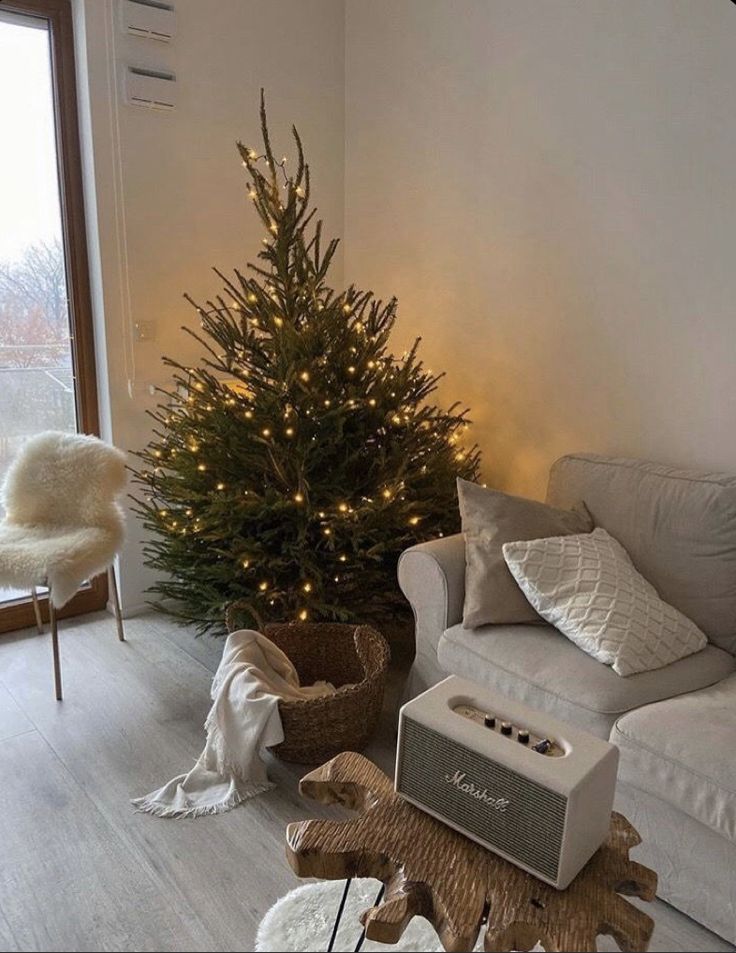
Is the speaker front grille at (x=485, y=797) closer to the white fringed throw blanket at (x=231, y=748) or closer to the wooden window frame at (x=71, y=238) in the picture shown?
the white fringed throw blanket at (x=231, y=748)

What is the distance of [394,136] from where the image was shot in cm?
330

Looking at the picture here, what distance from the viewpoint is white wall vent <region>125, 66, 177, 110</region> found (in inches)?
111

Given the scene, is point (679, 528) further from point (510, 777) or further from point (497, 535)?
point (510, 777)

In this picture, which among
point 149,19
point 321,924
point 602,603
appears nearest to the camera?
point 321,924

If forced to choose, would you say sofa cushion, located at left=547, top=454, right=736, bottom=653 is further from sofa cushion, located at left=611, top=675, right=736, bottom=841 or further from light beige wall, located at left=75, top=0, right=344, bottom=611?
light beige wall, located at left=75, top=0, right=344, bottom=611

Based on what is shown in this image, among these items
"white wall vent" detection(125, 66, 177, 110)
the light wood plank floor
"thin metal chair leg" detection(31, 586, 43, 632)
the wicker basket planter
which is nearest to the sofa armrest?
the wicker basket planter

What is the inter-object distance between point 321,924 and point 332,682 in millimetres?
1593

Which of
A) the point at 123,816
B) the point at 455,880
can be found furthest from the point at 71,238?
the point at 455,880

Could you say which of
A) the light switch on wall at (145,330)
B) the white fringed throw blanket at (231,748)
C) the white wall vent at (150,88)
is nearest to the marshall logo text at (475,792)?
the white fringed throw blanket at (231,748)

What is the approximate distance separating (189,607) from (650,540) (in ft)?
5.08

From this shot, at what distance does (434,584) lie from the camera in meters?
2.28

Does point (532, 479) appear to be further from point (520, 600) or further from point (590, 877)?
point (590, 877)

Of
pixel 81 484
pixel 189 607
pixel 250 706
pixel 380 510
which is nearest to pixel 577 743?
pixel 250 706

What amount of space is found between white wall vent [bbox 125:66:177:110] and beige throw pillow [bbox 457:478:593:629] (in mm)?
1888
